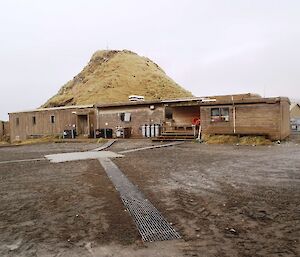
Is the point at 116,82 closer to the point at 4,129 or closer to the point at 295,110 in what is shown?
the point at 4,129

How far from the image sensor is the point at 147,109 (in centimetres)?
2903

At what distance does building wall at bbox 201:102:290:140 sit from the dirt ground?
35.0 feet

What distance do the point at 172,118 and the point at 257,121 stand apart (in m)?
9.65

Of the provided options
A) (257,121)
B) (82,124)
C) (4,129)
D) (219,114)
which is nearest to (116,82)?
(4,129)

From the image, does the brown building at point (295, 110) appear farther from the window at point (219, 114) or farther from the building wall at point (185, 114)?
the window at point (219, 114)

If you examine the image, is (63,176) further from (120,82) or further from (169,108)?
(120,82)

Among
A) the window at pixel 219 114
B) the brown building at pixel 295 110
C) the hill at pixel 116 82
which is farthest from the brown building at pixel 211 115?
the hill at pixel 116 82

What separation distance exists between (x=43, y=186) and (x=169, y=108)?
21.5 metres

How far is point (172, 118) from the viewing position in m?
30.1

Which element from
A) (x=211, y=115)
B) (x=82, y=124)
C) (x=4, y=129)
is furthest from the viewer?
(x=4, y=129)

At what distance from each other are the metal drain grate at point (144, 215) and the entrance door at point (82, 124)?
23990 millimetres

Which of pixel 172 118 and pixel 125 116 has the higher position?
pixel 125 116

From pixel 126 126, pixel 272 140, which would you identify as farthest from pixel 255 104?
pixel 126 126

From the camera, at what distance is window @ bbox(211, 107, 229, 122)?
941 inches
